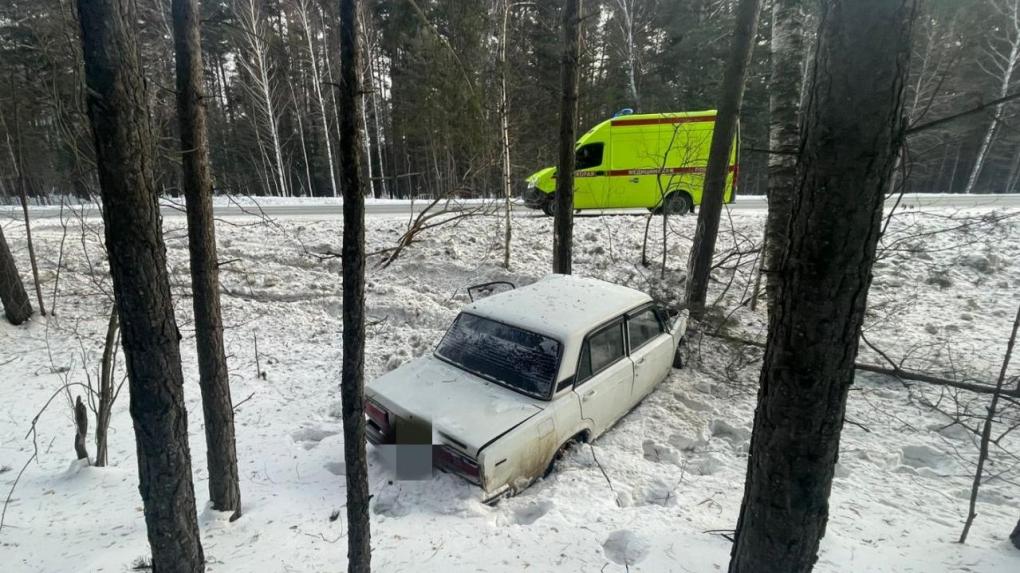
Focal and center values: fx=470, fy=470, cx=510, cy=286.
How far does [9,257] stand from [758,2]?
39.9ft

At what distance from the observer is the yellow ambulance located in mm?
11820

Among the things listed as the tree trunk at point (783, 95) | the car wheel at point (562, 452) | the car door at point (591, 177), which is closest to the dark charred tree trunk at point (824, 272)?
the car wheel at point (562, 452)

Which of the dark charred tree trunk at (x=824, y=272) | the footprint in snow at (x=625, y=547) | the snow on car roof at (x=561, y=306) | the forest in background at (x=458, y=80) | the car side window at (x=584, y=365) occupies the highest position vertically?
the forest in background at (x=458, y=80)

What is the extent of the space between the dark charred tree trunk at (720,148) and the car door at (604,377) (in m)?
3.09

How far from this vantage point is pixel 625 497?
3.91 meters

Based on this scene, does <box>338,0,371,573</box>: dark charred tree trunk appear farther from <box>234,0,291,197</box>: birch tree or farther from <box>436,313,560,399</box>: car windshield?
<box>234,0,291,197</box>: birch tree

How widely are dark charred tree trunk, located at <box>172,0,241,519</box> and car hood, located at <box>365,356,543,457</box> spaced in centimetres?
121

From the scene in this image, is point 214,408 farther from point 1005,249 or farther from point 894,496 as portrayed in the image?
point 1005,249

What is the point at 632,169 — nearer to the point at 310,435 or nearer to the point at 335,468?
the point at 310,435

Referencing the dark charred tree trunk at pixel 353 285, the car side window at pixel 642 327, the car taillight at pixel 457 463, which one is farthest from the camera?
the car side window at pixel 642 327

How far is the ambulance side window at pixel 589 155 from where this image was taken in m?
12.3

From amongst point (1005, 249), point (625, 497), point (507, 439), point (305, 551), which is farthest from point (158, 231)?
point (1005, 249)

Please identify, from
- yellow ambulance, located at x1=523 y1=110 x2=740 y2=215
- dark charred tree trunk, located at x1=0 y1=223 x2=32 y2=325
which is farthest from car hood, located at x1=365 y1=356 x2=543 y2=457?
yellow ambulance, located at x1=523 y1=110 x2=740 y2=215

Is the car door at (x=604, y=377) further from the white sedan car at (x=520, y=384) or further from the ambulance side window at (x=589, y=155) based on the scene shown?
the ambulance side window at (x=589, y=155)
